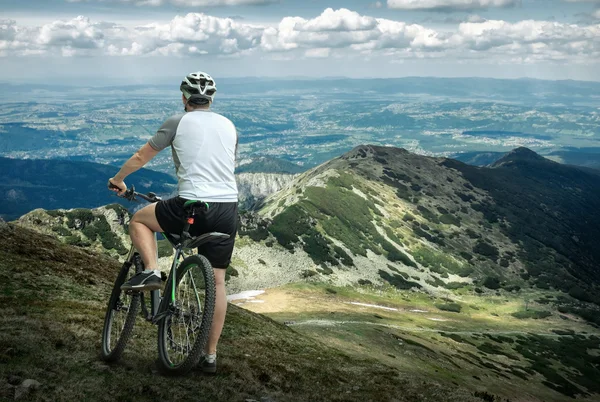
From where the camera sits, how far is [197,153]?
1045 centimetres

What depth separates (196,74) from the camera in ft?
36.1

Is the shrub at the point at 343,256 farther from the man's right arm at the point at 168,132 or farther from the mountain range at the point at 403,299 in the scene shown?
the man's right arm at the point at 168,132

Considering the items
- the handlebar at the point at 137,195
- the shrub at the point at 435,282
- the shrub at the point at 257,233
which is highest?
the handlebar at the point at 137,195

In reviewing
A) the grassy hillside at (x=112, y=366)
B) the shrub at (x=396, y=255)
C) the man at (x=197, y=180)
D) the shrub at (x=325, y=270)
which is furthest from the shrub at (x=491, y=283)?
the man at (x=197, y=180)

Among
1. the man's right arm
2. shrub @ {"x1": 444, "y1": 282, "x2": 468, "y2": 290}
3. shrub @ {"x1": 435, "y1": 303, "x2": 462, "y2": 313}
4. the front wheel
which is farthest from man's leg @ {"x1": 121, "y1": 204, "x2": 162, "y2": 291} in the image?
shrub @ {"x1": 444, "y1": 282, "x2": 468, "y2": 290}

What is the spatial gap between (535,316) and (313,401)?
136m

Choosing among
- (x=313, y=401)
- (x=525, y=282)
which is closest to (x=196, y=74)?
(x=313, y=401)

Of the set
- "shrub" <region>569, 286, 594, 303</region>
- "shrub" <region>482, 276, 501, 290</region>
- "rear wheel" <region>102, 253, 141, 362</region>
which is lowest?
"shrub" <region>569, 286, 594, 303</region>

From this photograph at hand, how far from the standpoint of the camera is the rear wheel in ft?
39.3

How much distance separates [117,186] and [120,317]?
3.46m

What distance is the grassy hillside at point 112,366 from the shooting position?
1083 centimetres

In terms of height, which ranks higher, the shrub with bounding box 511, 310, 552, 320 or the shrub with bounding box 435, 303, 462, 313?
the shrub with bounding box 435, 303, 462, 313

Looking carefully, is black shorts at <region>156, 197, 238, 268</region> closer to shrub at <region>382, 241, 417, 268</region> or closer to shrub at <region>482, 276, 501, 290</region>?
shrub at <region>382, 241, 417, 268</region>

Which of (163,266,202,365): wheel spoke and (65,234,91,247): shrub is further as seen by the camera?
(65,234,91,247): shrub
